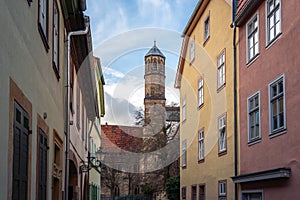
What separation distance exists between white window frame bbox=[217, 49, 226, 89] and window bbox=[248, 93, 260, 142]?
3251 mm

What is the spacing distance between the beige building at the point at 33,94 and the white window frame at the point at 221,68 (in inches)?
295

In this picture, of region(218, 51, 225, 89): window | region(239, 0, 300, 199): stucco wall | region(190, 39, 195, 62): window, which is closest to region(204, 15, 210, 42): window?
region(190, 39, 195, 62): window

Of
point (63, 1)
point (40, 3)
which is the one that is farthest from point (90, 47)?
point (40, 3)

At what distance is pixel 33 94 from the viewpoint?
716 cm

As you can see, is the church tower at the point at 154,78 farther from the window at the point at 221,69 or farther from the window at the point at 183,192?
the window at the point at 221,69

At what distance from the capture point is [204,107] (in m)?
22.3

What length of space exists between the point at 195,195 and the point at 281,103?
1155cm

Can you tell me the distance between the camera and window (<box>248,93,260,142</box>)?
15317mm

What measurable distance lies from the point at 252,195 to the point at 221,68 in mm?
5679

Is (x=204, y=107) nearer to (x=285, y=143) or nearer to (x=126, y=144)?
(x=285, y=143)

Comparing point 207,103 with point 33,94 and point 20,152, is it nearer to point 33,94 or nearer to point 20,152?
point 33,94

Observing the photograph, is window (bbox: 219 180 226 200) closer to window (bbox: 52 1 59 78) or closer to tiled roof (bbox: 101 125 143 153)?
window (bbox: 52 1 59 78)

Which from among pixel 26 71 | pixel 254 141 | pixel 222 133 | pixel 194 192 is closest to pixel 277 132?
pixel 254 141

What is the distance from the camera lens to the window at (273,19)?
13.7 m
